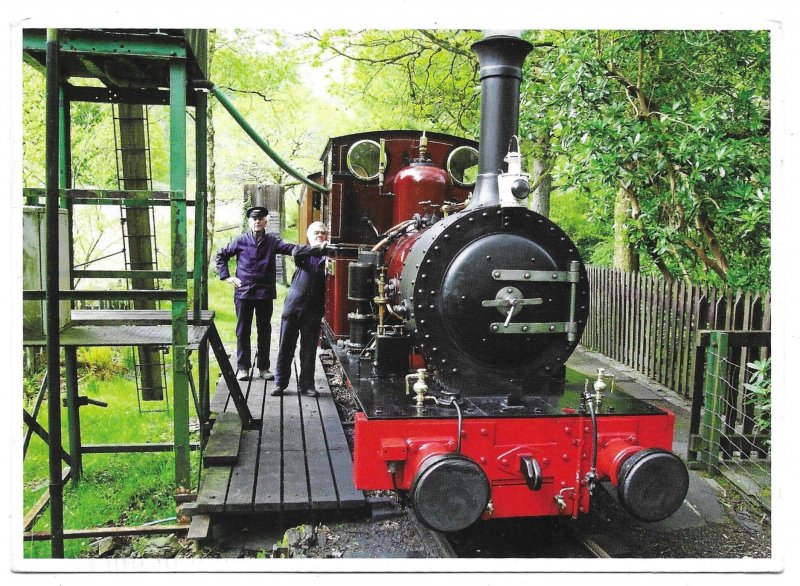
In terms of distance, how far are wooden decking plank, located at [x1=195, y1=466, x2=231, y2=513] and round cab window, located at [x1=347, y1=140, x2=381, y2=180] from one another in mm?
2960

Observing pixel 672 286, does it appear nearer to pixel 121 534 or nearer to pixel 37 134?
pixel 121 534

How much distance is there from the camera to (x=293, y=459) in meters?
4.10

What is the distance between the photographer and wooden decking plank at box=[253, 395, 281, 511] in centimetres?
345

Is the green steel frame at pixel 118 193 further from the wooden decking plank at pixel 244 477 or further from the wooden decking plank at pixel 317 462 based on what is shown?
the wooden decking plank at pixel 317 462

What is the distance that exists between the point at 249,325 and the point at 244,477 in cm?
231

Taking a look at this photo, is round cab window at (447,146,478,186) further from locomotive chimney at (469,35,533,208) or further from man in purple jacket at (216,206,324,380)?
locomotive chimney at (469,35,533,208)

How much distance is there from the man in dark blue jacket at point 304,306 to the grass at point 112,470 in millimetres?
1049

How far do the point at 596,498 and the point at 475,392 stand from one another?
1.27 meters

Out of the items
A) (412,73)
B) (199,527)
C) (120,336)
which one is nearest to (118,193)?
(120,336)

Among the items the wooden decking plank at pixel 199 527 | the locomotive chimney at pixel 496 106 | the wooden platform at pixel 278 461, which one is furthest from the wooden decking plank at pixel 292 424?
the locomotive chimney at pixel 496 106

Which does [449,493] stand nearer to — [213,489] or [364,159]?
[213,489]

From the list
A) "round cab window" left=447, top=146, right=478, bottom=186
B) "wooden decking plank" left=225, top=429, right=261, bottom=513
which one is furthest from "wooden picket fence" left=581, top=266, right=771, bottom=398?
"wooden decking plank" left=225, top=429, right=261, bottom=513
